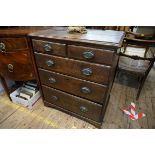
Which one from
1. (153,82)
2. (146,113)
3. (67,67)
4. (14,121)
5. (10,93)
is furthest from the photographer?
(153,82)

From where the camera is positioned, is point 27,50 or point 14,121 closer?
point 27,50

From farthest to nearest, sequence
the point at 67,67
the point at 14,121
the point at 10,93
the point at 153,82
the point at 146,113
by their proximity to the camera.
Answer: the point at 153,82 < the point at 10,93 < the point at 146,113 < the point at 14,121 < the point at 67,67

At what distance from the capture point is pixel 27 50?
3.82ft

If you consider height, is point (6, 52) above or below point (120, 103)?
above

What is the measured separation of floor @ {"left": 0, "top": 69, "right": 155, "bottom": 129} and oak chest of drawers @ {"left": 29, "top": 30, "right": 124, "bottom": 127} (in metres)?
0.14

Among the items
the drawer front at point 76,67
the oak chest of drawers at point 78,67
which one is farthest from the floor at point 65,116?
the drawer front at point 76,67

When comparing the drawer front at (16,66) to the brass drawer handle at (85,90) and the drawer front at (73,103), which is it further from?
the brass drawer handle at (85,90)

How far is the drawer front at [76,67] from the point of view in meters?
0.96

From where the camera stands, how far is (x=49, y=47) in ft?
3.39

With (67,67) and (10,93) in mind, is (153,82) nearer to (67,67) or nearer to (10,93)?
(67,67)

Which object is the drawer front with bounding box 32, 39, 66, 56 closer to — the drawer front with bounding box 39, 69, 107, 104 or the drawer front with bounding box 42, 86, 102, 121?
Result: the drawer front with bounding box 39, 69, 107, 104

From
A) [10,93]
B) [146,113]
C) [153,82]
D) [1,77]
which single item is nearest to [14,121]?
[10,93]

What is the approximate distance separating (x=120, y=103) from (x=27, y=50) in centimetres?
132

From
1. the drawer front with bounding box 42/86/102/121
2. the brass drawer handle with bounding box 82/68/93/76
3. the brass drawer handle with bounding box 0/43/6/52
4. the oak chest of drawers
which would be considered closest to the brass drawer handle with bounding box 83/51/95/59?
the oak chest of drawers
